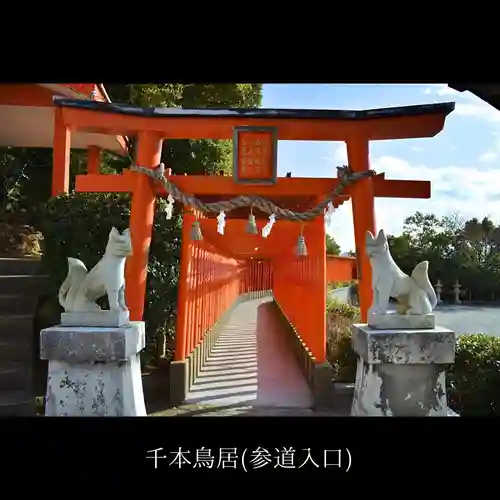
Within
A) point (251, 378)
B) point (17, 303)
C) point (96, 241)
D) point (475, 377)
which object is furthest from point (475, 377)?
point (17, 303)

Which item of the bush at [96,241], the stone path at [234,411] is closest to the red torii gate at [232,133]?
the bush at [96,241]

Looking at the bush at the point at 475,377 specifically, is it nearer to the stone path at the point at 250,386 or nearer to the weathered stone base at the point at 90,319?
the stone path at the point at 250,386

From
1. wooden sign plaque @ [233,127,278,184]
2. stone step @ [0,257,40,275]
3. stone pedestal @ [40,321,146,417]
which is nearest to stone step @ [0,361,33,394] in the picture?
stone step @ [0,257,40,275]

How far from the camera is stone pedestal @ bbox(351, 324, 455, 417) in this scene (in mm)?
2246

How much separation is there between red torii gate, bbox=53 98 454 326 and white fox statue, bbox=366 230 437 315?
557 millimetres

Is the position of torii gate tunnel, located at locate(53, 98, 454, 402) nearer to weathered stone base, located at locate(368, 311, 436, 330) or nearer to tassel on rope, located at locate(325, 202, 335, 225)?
tassel on rope, located at locate(325, 202, 335, 225)

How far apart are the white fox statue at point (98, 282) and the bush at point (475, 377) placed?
6.42 ft

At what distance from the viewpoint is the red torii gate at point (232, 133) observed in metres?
2.91

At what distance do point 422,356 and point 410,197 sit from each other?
112 cm

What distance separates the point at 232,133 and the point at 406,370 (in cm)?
162
